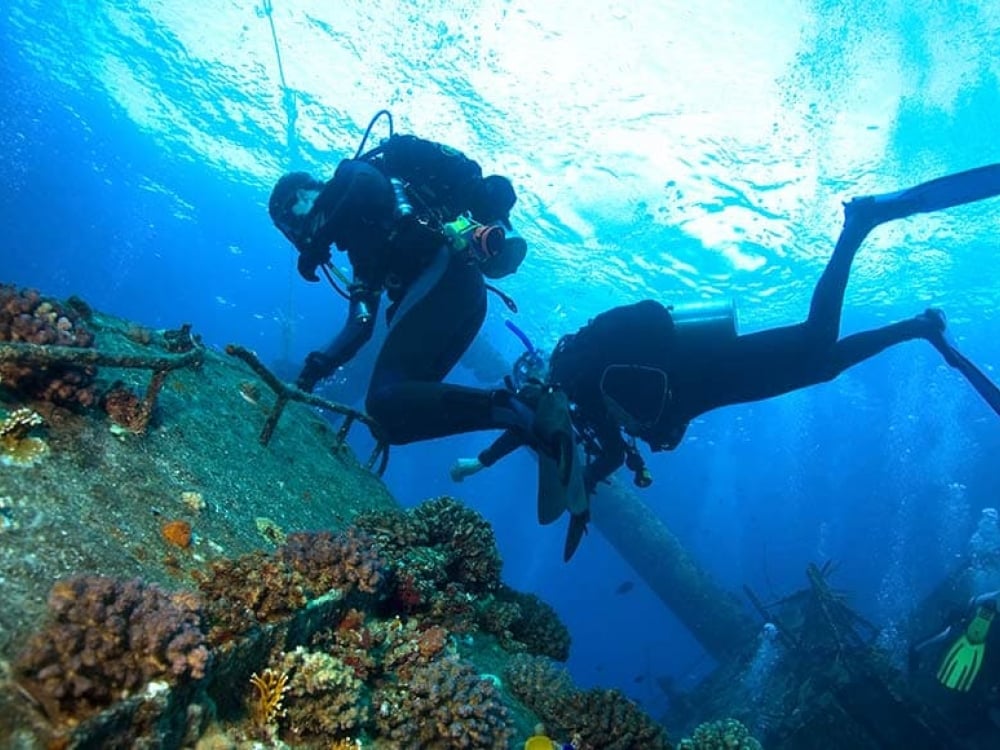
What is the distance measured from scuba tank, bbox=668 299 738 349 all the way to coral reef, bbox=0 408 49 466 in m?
5.71

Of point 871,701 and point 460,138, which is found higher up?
point 460,138

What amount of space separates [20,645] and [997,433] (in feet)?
169

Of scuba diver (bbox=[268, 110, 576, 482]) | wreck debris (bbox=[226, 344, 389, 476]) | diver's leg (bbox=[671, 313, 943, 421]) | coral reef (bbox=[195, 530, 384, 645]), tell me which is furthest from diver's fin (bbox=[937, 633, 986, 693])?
coral reef (bbox=[195, 530, 384, 645])

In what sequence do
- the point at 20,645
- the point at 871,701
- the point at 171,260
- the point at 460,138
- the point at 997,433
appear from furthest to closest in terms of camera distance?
the point at 171,260 → the point at 997,433 → the point at 460,138 → the point at 871,701 → the point at 20,645

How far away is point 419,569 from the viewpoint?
5.11m

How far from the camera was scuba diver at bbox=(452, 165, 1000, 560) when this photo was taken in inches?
250

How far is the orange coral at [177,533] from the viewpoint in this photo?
11.0 ft

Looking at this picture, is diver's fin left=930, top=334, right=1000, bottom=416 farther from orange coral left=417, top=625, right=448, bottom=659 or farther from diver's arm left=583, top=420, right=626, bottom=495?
orange coral left=417, top=625, right=448, bottom=659

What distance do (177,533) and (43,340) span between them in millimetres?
1522

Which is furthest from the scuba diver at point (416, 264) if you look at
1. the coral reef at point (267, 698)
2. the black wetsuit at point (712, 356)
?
the coral reef at point (267, 698)

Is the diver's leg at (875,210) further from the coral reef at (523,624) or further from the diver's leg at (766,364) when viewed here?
the coral reef at (523,624)

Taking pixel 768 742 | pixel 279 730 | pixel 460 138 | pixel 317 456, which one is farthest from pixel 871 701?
pixel 460 138

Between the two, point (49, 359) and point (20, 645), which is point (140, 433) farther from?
point (20, 645)

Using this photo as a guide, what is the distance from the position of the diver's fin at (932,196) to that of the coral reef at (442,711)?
6.82 m
